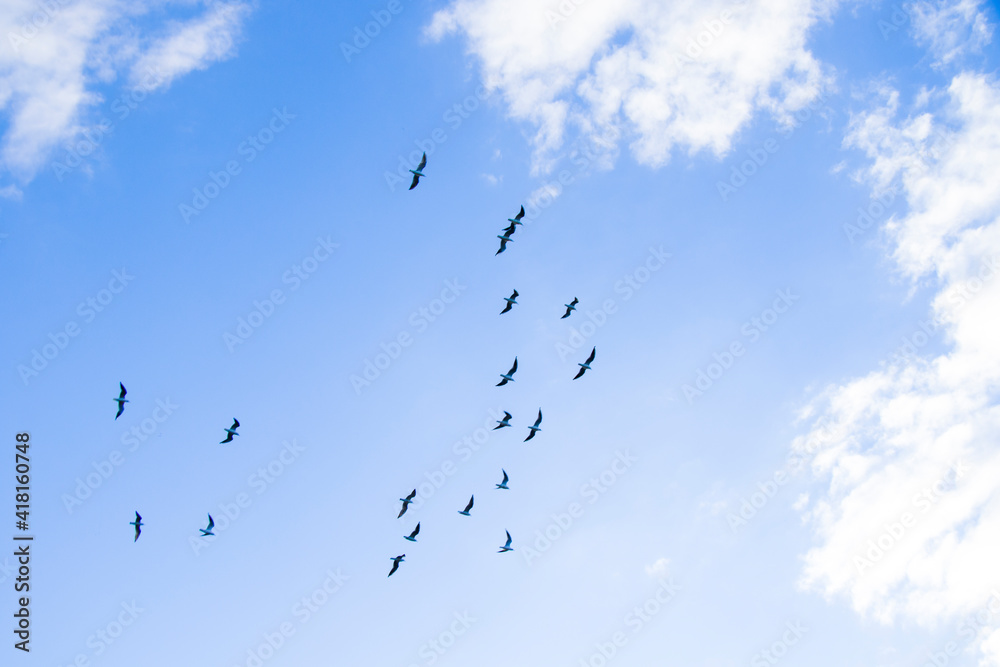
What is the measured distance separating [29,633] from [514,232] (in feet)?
136

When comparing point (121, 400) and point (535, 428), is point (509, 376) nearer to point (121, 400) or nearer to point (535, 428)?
point (535, 428)

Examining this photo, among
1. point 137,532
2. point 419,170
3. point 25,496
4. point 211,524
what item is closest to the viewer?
point 25,496

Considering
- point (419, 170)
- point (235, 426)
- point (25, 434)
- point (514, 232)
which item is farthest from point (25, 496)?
point (514, 232)

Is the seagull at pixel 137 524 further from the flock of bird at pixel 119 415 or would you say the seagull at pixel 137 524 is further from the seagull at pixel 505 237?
the seagull at pixel 505 237

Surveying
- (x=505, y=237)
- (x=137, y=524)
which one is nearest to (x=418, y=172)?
(x=505, y=237)

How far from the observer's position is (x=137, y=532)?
192 ft

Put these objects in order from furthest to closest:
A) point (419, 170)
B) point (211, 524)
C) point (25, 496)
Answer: point (211, 524)
point (419, 170)
point (25, 496)

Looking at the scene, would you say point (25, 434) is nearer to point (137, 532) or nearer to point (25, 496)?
point (25, 496)

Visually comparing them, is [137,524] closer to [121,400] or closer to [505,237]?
[121,400]

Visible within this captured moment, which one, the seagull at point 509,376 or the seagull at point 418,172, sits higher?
the seagull at point 418,172

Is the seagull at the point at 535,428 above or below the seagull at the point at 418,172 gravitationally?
below

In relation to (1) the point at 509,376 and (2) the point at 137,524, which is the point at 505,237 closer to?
(1) the point at 509,376

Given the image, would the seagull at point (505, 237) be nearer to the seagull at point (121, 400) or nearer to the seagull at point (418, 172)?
the seagull at point (418, 172)

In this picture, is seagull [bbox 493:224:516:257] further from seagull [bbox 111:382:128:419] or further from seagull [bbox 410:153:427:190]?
seagull [bbox 111:382:128:419]
